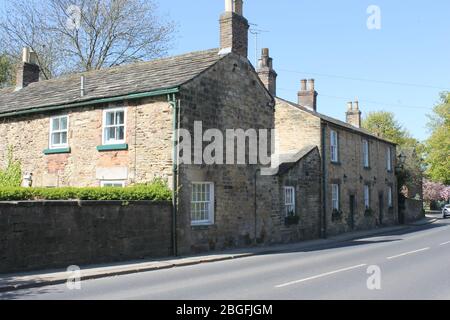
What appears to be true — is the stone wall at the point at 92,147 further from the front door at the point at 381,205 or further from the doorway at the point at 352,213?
the front door at the point at 381,205

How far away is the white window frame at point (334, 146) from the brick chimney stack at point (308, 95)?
4270 mm

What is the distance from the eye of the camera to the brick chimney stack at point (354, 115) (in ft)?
132

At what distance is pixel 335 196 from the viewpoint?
28266 mm

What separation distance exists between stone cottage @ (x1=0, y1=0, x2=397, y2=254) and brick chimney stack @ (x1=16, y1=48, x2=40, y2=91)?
5.38 ft

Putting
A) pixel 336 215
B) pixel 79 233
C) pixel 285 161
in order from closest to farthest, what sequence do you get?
pixel 79 233 → pixel 285 161 → pixel 336 215

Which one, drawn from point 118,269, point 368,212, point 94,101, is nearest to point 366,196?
point 368,212

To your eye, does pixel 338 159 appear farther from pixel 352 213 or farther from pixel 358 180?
pixel 352 213

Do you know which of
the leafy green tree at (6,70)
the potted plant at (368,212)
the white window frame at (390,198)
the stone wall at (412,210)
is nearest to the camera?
the potted plant at (368,212)

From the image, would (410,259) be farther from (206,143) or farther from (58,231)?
(58,231)

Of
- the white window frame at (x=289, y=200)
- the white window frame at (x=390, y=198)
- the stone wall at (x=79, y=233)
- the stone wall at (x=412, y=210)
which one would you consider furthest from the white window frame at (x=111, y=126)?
the stone wall at (x=412, y=210)

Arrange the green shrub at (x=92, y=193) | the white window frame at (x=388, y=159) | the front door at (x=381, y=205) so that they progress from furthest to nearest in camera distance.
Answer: the white window frame at (x=388, y=159), the front door at (x=381, y=205), the green shrub at (x=92, y=193)

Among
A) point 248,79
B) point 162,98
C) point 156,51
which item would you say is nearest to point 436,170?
point 156,51

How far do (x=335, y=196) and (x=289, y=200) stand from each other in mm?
6091

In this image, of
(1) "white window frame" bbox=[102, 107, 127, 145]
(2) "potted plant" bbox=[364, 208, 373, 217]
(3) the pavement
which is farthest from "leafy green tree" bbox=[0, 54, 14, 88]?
(2) "potted plant" bbox=[364, 208, 373, 217]
